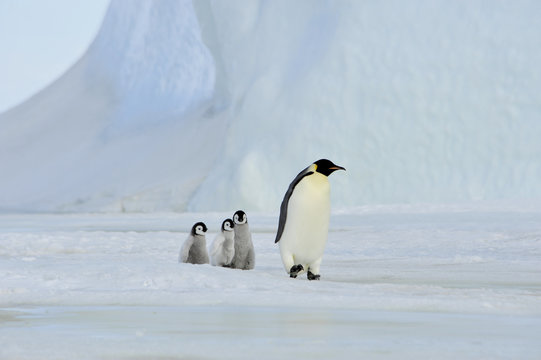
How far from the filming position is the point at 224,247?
7.64m

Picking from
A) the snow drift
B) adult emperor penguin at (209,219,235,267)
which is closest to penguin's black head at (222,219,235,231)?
adult emperor penguin at (209,219,235,267)

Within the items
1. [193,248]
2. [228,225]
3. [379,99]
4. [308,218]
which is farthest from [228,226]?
[379,99]

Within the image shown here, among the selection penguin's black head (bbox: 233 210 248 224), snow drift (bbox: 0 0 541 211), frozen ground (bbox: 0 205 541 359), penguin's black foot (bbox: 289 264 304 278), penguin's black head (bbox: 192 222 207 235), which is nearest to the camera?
frozen ground (bbox: 0 205 541 359)

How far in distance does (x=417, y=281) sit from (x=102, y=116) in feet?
89.1

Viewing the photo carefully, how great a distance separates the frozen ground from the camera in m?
3.28

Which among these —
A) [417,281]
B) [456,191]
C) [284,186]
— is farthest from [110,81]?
[417,281]

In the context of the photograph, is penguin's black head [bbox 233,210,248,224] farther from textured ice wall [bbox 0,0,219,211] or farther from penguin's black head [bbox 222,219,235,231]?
textured ice wall [bbox 0,0,219,211]

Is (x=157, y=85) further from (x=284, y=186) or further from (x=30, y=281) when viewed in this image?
(x=30, y=281)

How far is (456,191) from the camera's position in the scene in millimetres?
16781

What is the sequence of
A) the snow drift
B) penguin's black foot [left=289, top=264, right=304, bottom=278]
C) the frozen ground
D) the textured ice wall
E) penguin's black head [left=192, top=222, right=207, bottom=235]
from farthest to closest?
the textured ice wall < the snow drift < penguin's black head [left=192, top=222, right=207, bottom=235] < penguin's black foot [left=289, top=264, right=304, bottom=278] < the frozen ground

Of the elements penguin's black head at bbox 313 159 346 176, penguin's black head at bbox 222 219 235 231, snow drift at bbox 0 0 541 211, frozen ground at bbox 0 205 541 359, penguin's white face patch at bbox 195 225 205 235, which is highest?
snow drift at bbox 0 0 541 211

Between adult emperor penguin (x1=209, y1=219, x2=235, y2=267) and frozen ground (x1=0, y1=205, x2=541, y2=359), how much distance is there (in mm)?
276

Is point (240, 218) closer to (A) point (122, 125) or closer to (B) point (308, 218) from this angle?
(B) point (308, 218)

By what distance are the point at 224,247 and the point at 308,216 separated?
1117mm
